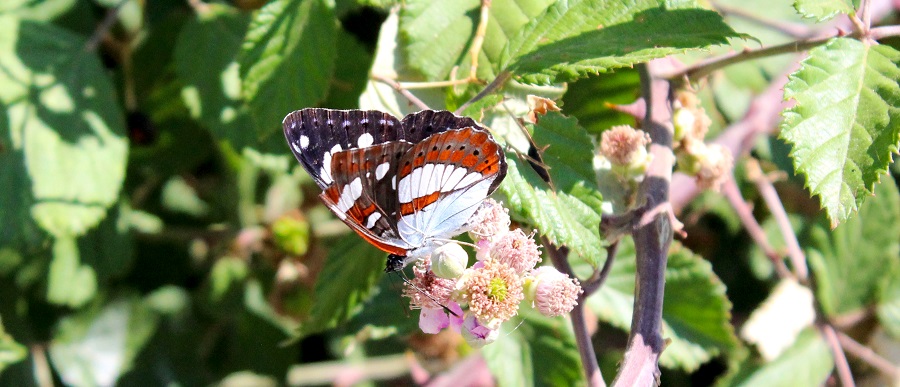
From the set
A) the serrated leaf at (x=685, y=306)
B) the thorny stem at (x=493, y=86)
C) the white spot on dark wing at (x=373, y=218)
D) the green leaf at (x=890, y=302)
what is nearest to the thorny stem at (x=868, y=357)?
the green leaf at (x=890, y=302)

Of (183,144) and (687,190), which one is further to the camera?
(183,144)

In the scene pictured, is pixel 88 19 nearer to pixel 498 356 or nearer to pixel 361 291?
pixel 361 291

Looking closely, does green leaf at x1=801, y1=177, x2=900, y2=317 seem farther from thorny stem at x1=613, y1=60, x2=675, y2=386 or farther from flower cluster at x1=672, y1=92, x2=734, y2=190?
thorny stem at x1=613, y1=60, x2=675, y2=386

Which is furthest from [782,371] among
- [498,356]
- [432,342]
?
[432,342]

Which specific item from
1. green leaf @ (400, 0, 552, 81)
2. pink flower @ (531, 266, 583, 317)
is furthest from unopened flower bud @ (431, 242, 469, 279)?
green leaf @ (400, 0, 552, 81)

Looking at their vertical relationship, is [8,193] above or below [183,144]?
above

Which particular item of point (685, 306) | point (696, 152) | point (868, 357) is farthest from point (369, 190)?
point (868, 357)

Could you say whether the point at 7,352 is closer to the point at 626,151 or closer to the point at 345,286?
the point at 345,286

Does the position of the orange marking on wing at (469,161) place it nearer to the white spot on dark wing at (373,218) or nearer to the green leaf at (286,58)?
the white spot on dark wing at (373,218)
